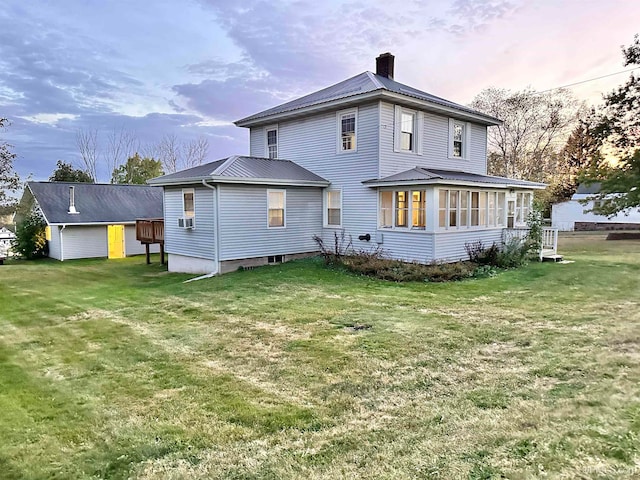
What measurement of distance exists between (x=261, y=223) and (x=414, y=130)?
6274 millimetres

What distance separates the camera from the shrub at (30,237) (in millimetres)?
22266

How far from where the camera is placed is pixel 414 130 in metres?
14.8

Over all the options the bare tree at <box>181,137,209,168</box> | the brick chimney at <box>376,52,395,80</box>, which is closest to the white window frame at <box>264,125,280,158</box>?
the brick chimney at <box>376,52,395,80</box>

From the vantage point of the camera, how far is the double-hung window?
15258mm

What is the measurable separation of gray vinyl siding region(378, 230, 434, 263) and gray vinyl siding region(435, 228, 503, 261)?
26cm

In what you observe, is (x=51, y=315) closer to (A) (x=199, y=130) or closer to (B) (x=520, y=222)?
(B) (x=520, y=222)

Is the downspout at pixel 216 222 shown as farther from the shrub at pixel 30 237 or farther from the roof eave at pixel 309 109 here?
the shrub at pixel 30 237

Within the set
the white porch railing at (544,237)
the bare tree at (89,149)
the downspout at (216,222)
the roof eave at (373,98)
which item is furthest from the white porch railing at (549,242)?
the bare tree at (89,149)

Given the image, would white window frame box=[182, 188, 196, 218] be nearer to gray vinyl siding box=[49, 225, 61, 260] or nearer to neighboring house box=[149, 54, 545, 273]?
neighboring house box=[149, 54, 545, 273]

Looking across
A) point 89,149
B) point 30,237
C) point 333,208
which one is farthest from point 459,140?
point 89,149

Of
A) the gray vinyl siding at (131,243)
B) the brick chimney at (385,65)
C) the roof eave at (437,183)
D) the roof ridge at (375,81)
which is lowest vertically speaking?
the gray vinyl siding at (131,243)

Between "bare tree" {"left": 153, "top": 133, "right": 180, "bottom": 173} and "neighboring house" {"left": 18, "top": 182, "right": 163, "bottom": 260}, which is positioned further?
"bare tree" {"left": 153, "top": 133, "right": 180, "bottom": 173}

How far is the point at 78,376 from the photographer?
5066mm

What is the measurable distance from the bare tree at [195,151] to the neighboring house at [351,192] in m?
25.8
